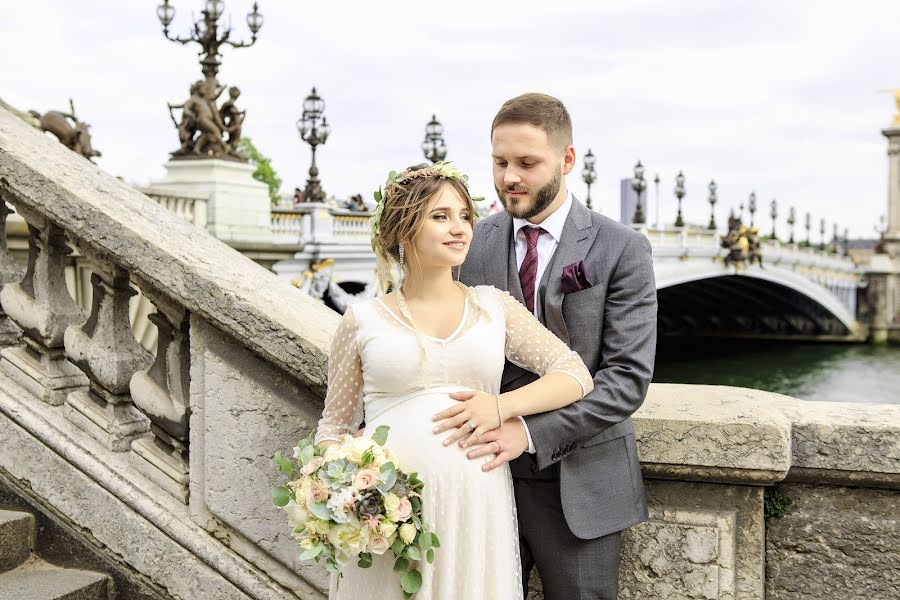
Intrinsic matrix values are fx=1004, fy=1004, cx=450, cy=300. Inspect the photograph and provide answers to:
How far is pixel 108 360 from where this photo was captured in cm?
287

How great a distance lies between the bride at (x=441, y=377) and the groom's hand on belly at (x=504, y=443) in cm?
1

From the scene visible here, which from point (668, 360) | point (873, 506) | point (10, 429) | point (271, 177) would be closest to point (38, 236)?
point (10, 429)

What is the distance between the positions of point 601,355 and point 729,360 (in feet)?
122

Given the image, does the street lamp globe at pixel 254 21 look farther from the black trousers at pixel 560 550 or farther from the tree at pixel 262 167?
the tree at pixel 262 167

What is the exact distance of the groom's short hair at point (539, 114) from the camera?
2246mm

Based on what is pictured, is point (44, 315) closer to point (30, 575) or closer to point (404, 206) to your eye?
point (30, 575)

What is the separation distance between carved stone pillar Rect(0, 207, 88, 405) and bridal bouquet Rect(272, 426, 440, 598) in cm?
126

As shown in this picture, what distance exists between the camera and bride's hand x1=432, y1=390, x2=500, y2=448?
213 centimetres

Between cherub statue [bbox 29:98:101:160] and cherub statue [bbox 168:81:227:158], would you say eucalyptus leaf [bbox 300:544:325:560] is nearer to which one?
cherub statue [bbox 29:98:101:160]

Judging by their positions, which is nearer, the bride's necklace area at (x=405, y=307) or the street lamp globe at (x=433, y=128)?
the bride's necklace area at (x=405, y=307)

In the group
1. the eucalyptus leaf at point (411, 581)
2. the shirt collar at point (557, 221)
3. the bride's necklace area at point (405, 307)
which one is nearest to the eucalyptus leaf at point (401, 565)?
the eucalyptus leaf at point (411, 581)

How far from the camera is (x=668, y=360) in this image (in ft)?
123

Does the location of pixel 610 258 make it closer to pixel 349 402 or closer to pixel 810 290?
pixel 349 402

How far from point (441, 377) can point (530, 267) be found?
0.40 meters
